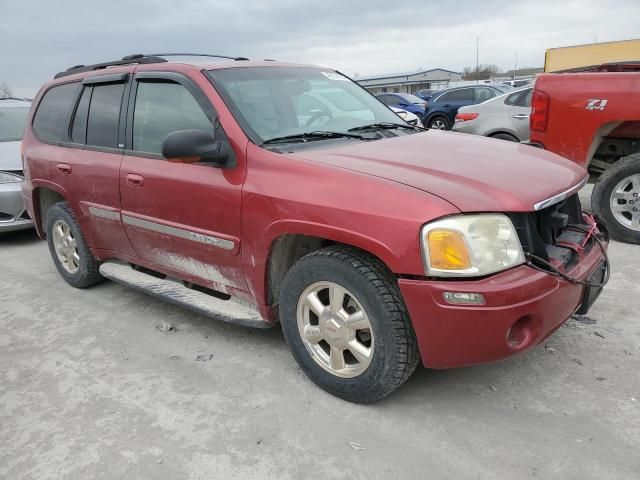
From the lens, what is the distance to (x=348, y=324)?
8.42ft

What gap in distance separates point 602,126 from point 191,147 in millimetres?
3973

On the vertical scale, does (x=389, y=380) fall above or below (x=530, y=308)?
below

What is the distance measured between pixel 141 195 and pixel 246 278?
98cm

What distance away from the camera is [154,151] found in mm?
3352

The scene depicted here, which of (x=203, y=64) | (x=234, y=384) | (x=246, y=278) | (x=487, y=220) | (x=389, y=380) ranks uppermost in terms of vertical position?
(x=203, y=64)

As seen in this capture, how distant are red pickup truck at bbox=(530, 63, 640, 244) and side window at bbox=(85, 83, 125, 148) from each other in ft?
12.2

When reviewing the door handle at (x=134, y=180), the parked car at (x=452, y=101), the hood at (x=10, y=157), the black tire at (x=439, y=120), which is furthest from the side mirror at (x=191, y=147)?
the black tire at (x=439, y=120)

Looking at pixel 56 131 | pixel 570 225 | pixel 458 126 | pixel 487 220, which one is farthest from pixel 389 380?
pixel 458 126

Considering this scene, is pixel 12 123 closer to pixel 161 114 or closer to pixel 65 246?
pixel 65 246

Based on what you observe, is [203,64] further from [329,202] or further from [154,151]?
[329,202]

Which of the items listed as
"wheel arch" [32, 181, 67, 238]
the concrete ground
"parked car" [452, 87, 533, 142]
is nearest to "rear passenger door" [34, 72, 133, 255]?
"wheel arch" [32, 181, 67, 238]

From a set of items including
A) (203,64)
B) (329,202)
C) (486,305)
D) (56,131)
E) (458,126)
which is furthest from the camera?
(458,126)

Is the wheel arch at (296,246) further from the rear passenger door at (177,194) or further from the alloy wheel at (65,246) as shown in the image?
the alloy wheel at (65,246)

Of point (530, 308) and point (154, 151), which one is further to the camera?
point (154, 151)
